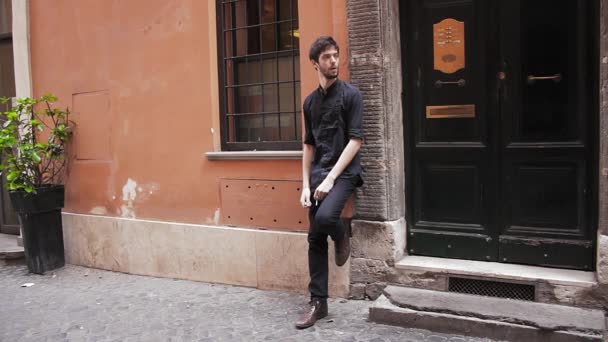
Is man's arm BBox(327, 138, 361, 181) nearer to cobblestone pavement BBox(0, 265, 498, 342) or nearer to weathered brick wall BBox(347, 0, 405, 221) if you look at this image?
weathered brick wall BBox(347, 0, 405, 221)

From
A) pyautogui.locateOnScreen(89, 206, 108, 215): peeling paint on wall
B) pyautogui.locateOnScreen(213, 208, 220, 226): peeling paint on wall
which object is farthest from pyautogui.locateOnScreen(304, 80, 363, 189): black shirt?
pyautogui.locateOnScreen(89, 206, 108, 215): peeling paint on wall

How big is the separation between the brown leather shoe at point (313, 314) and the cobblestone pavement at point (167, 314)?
44mm

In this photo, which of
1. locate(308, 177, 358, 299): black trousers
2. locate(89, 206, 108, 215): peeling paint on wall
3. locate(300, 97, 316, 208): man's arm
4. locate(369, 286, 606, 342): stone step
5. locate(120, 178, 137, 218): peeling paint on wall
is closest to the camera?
locate(369, 286, 606, 342): stone step

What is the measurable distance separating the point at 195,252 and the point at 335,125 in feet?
7.64

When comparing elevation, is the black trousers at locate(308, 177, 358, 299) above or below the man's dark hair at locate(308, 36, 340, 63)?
below

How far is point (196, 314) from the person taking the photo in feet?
15.3

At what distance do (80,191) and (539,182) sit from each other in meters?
5.14

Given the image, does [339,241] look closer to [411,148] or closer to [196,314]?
[411,148]

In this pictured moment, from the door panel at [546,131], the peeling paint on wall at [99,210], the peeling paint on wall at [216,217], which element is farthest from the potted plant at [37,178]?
the door panel at [546,131]

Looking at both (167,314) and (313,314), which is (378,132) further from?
(167,314)

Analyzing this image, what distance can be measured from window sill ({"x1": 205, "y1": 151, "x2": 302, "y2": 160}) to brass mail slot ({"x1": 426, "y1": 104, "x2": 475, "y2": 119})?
1.18 m

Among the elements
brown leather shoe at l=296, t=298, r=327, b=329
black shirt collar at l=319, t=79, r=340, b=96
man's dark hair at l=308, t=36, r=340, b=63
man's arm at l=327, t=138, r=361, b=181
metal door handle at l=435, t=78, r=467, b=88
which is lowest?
brown leather shoe at l=296, t=298, r=327, b=329

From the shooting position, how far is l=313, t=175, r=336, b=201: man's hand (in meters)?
3.98

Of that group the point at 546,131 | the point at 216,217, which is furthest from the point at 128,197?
the point at 546,131
